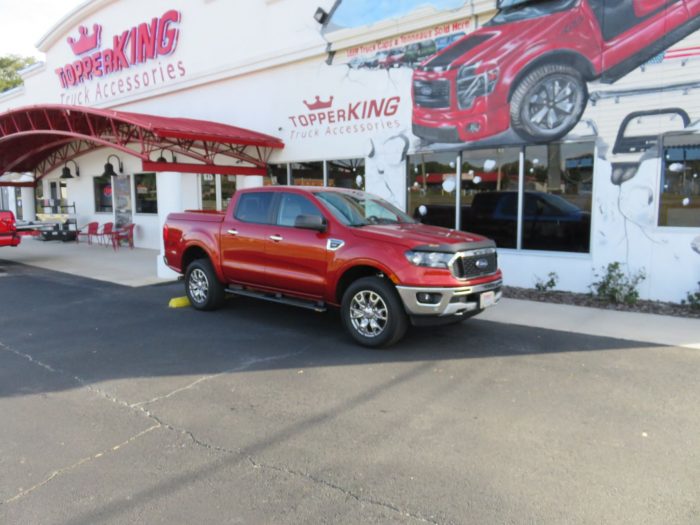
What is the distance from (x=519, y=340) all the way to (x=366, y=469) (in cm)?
361

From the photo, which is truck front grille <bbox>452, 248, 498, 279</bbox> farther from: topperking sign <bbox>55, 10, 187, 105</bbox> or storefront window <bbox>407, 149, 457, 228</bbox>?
topperking sign <bbox>55, 10, 187, 105</bbox>

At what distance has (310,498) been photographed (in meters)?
3.10

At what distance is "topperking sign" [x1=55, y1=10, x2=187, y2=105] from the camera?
15.7 metres

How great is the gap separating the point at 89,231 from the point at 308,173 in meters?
9.58

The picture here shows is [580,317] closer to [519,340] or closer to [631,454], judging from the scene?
[519,340]

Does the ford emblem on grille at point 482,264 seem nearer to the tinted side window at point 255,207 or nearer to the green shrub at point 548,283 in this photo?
the tinted side window at point 255,207

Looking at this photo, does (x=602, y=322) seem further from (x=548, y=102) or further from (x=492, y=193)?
(x=548, y=102)

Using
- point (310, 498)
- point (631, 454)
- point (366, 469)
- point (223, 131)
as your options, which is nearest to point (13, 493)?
point (310, 498)

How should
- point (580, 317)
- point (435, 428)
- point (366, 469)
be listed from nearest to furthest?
point (366, 469) < point (435, 428) < point (580, 317)

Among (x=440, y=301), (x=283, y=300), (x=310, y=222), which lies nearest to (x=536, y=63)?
(x=310, y=222)

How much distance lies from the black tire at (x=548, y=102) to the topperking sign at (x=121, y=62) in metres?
10.3

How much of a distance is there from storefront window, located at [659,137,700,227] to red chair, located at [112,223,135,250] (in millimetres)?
15041

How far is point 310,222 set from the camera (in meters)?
6.25

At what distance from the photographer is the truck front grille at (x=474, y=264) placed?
5785 millimetres
